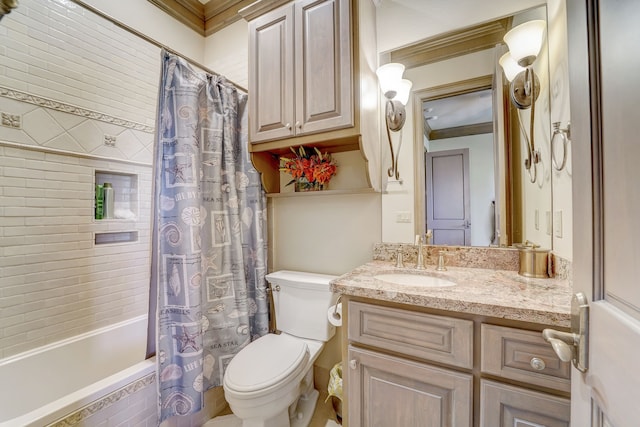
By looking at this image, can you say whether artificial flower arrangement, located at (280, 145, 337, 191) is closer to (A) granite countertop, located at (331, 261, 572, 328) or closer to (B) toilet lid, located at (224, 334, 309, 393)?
(A) granite countertop, located at (331, 261, 572, 328)

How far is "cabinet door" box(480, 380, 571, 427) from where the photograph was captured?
73cm

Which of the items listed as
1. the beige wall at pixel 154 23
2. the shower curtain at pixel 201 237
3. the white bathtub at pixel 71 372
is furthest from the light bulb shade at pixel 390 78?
the white bathtub at pixel 71 372

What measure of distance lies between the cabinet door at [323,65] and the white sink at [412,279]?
2.58 ft

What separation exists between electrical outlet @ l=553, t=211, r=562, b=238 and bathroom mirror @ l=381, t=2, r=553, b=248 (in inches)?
1.4

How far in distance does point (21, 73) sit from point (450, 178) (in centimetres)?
248

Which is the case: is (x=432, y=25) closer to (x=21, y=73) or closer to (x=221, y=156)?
(x=221, y=156)

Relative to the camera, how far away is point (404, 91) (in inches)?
57.2

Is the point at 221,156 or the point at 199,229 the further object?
the point at 221,156

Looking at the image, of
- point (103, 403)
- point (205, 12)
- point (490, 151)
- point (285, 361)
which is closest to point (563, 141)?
point (490, 151)

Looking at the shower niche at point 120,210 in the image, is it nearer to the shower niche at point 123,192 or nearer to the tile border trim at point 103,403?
the shower niche at point 123,192

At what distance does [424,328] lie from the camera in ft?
2.98

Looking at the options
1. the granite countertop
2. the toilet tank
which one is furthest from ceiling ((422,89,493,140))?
the toilet tank

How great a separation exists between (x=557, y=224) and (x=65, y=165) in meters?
2.68

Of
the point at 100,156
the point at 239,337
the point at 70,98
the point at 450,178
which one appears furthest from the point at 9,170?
the point at 450,178
